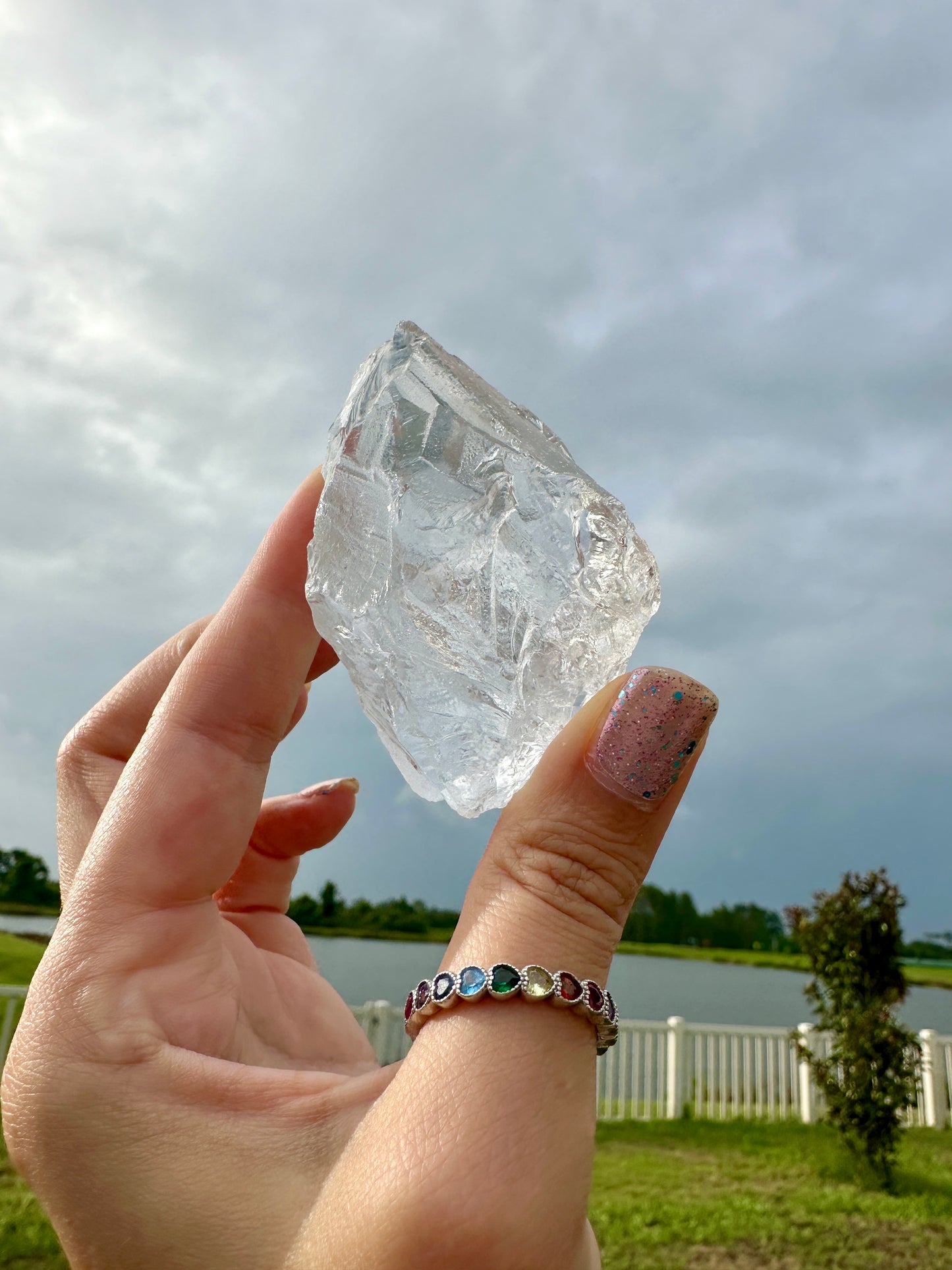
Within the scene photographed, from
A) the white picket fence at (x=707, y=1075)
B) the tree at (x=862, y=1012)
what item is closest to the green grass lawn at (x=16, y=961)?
the white picket fence at (x=707, y=1075)

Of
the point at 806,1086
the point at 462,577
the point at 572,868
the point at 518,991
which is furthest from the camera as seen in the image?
the point at 806,1086

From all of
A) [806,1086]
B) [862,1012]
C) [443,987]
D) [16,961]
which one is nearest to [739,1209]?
[862,1012]

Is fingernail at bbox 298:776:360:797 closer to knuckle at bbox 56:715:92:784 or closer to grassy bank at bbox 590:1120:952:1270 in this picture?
knuckle at bbox 56:715:92:784

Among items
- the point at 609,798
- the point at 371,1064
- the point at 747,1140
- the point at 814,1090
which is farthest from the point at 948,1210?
the point at 609,798

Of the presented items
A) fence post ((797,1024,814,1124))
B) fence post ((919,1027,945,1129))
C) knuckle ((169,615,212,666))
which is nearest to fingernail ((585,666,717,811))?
knuckle ((169,615,212,666))

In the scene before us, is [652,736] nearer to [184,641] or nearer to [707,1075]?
[184,641]

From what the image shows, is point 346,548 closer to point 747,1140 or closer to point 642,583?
point 642,583
